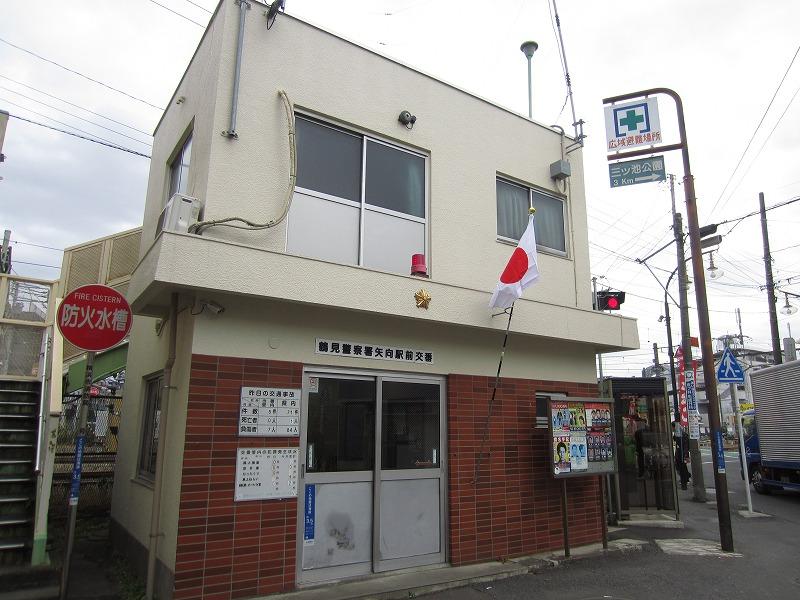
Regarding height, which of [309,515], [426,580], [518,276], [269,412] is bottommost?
[426,580]

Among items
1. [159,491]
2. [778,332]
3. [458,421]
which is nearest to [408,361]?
[458,421]

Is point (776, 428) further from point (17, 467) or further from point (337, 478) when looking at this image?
point (17, 467)

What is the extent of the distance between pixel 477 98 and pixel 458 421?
16.4 feet

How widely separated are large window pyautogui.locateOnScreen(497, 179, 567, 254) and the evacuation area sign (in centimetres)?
133

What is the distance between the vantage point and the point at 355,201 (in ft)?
24.1

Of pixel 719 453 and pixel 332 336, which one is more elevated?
pixel 332 336

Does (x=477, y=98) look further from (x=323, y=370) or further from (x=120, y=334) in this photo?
(x=120, y=334)

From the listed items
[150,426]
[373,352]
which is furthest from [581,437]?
[150,426]

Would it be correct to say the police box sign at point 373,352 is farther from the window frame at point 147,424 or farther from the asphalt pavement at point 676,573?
the asphalt pavement at point 676,573

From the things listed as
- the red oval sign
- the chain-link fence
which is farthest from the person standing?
the red oval sign

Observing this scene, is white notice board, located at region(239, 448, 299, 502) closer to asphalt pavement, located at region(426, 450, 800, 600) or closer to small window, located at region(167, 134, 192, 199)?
asphalt pavement, located at region(426, 450, 800, 600)

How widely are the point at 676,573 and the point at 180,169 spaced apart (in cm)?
878

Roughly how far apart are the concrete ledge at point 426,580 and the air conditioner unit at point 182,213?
12.9 ft

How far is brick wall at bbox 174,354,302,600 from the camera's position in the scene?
17.9 feet
